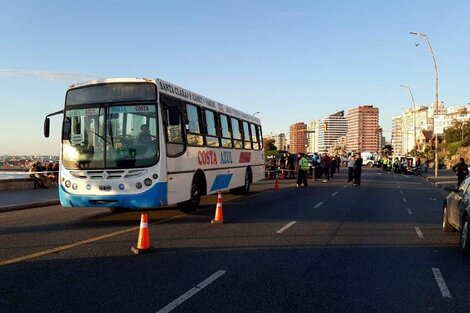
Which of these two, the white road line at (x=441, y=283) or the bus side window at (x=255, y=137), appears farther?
the bus side window at (x=255, y=137)

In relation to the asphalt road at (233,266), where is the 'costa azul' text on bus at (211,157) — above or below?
above

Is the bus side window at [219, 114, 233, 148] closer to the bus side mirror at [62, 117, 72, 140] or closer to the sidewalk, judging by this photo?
the bus side mirror at [62, 117, 72, 140]

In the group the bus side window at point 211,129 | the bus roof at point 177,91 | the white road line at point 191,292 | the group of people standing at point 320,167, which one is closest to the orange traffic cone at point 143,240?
Result: the white road line at point 191,292

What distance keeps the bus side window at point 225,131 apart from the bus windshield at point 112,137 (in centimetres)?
572

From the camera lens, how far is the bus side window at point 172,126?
39.9ft

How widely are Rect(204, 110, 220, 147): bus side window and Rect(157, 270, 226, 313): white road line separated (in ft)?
29.4

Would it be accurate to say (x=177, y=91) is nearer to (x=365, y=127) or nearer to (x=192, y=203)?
(x=192, y=203)

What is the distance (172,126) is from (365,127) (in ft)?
601

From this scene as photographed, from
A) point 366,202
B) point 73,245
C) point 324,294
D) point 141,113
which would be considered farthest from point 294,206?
point 324,294

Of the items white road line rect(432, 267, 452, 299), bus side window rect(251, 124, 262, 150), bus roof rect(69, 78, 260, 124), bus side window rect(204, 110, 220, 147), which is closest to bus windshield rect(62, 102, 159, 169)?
bus roof rect(69, 78, 260, 124)

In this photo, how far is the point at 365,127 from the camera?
615 feet

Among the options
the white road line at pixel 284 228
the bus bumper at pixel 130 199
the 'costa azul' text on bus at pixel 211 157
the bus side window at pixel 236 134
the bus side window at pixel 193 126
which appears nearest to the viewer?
the white road line at pixel 284 228

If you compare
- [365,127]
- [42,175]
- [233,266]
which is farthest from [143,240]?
[365,127]

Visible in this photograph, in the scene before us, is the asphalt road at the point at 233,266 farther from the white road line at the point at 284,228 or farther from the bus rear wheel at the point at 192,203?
the bus rear wheel at the point at 192,203
